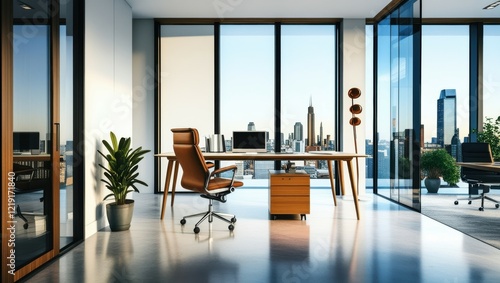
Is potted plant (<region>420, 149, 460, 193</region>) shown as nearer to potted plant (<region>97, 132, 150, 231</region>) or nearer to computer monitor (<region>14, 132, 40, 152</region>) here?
potted plant (<region>97, 132, 150, 231</region>)

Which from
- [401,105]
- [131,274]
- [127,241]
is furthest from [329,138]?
[131,274]

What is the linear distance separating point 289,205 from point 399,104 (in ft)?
9.02

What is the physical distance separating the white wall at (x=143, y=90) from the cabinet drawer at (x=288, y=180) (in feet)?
10.4

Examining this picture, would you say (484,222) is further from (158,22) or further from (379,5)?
(158,22)

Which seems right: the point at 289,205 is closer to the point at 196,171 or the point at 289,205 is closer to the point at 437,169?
the point at 196,171

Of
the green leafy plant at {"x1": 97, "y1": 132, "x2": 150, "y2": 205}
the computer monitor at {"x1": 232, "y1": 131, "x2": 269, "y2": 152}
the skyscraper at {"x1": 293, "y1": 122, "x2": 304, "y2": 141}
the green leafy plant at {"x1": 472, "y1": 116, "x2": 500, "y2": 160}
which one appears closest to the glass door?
the green leafy plant at {"x1": 97, "y1": 132, "x2": 150, "y2": 205}

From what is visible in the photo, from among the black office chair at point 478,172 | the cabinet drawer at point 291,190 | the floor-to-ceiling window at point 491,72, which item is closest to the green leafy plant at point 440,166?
the floor-to-ceiling window at point 491,72

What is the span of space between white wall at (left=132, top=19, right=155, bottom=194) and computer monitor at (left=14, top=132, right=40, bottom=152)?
3.93 metres

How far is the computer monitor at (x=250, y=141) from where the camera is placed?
5641mm

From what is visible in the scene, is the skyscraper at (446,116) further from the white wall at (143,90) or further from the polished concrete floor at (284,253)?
the white wall at (143,90)

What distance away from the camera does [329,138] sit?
7230mm

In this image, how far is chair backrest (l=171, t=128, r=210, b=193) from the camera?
424 cm

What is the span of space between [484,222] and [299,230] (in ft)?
8.51

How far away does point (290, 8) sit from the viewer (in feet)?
21.1
